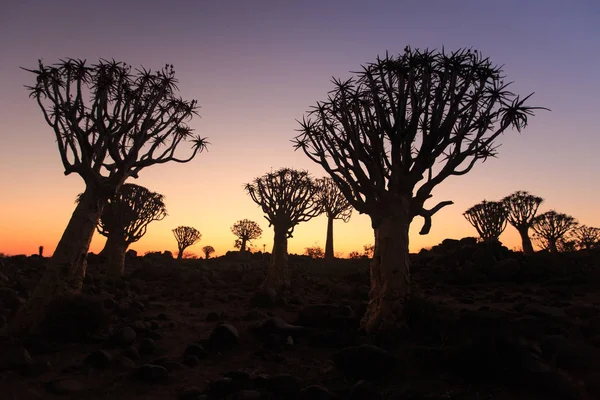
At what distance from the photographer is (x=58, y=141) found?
9.20m

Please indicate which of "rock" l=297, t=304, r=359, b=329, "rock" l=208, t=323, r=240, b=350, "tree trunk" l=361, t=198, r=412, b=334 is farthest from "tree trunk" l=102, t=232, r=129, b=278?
"tree trunk" l=361, t=198, r=412, b=334

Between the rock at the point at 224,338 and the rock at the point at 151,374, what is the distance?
5.91 feet

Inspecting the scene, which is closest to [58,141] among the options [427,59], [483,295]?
[427,59]

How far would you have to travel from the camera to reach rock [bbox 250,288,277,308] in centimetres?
1374

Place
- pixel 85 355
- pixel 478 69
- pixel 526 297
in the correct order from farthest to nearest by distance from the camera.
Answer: pixel 526 297 < pixel 478 69 < pixel 85 355

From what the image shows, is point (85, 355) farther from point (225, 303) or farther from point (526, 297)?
point (526, 297)

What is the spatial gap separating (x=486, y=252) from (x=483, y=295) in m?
6.22

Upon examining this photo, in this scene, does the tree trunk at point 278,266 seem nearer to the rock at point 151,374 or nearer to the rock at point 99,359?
the rock at point 99,359

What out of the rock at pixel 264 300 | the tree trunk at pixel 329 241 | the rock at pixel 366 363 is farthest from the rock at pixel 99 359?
the tree trunk at pixel 329 241

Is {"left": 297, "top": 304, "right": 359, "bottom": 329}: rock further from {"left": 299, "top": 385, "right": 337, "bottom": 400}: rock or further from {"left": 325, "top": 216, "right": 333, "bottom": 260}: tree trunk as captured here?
{"left": 325, "top": 216, "right": 333, "bottom": 260}: tree trunk

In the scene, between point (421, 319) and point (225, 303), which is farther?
point (225, 303)

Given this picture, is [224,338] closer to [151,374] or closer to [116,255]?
[151,374]

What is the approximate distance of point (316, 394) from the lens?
5.53 meters

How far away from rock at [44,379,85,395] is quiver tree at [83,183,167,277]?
15.1 meters
